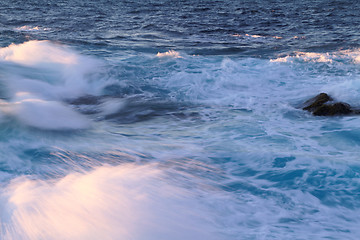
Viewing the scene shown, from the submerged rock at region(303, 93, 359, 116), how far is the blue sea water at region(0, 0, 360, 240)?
0.14 meters

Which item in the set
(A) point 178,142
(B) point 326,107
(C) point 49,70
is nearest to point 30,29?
(C) point 49,70

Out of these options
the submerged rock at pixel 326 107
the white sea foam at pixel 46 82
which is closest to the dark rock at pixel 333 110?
the submerged rock at pixel 326 107

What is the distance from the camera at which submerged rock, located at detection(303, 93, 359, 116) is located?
5246mm

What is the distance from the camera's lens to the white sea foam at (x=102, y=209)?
2.88 m

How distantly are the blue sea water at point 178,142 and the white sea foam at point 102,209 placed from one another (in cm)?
1

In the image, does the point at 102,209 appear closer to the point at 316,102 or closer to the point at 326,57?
the point at 316,102

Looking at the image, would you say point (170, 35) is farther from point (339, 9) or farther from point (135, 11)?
point (339, 9)

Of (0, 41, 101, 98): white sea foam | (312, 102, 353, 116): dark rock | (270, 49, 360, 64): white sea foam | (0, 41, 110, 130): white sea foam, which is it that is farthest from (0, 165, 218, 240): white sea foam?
(270, 49, 360, 64): white sea foam

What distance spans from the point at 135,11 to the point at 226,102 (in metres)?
13.6

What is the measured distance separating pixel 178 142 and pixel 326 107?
2.48 metres

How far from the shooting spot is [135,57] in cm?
934

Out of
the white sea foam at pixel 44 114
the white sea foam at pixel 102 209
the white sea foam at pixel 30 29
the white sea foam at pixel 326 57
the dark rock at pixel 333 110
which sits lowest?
the white sea foam at pixel 102 209

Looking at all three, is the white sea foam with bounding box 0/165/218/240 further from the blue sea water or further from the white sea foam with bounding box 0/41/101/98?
the white sea foam with bounding box 0/41/101/98

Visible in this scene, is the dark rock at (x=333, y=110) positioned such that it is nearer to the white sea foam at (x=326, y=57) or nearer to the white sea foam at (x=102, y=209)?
the white sea foam at (x=102, y=209)
